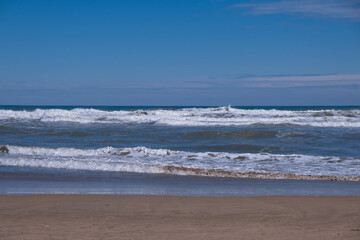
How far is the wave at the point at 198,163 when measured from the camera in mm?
8977

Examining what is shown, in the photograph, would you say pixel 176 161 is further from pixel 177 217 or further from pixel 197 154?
pixel 177 217

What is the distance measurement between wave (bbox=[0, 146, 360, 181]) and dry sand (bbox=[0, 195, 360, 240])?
263 cm

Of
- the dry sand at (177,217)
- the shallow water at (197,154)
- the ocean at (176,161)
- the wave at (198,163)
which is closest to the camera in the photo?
the dry sand at (177,217)

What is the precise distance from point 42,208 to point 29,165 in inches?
194

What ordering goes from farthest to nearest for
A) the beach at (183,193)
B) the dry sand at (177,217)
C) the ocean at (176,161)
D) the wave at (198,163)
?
1. the wave at (198,163)
2. the ocean at (176,161)
3. the beach at (183,193)
4. the dry sand at (177,217)

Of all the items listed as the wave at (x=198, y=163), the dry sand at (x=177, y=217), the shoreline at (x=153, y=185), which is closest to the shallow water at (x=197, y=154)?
the wave at (x=198, y=163)

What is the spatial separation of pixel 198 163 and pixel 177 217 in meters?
5.28

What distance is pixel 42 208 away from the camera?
18.2 ft

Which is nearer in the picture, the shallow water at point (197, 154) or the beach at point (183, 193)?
the beach at point (183, 193)

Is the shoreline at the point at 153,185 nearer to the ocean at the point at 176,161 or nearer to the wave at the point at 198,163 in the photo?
the ocean at the point at 176,161

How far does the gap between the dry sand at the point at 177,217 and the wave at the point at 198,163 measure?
2631mm

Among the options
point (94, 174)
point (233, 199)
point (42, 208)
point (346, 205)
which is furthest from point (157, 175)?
point (346, 205)

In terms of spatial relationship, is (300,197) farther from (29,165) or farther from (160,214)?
(29,165)

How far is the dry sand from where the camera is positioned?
4.30 meters
